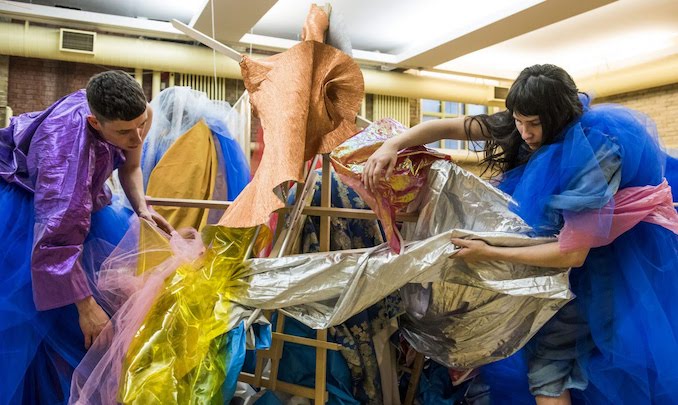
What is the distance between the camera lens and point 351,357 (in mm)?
1979

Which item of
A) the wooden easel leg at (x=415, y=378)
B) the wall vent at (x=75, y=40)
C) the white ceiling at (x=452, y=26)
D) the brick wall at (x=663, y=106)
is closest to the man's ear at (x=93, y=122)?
the wooden easel leg at (x=415, y=378)

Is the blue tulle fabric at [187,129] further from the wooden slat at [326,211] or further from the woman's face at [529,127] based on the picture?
the woman's face at [529,127]

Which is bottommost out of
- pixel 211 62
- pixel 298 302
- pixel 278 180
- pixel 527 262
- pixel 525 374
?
pixel 525 374

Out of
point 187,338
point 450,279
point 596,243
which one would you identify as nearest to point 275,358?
point 187,338

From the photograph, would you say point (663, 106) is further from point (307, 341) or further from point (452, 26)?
point (307, 341)

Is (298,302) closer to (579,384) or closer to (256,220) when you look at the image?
(256,220)

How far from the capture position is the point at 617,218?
150cm

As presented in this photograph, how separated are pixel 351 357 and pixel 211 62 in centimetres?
507

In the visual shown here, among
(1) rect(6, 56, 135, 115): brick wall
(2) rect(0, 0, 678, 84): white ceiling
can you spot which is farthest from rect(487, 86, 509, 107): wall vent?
(1) rect(6, 56, 135, 115): brick wall

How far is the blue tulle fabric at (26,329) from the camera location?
1608 mm

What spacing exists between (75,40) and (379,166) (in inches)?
208

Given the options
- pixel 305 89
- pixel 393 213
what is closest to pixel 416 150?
pixel 393 213

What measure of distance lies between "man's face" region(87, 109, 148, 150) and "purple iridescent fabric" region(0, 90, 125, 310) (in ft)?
0.11

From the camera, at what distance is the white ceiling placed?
550 centimetres
